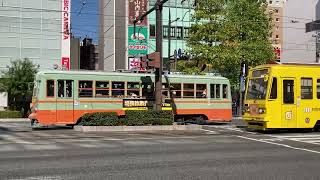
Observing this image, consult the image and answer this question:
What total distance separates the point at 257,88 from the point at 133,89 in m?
7.55

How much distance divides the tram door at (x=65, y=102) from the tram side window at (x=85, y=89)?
0.49 metres

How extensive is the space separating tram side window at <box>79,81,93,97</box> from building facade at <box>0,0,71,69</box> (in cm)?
3609

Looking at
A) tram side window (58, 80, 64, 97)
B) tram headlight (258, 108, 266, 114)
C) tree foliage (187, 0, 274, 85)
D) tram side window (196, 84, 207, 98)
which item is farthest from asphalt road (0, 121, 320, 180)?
tree foliage (187, 0, 274, 85)

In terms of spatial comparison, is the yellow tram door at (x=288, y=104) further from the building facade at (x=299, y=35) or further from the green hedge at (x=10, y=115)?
the building facade at (x=299, y=35)

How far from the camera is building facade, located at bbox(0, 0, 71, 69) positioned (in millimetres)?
61250

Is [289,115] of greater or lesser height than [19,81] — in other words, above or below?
below

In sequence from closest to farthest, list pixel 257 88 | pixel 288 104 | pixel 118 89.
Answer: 1. pixel 288 104
2. pixel 257 88
3. pixel 118 89

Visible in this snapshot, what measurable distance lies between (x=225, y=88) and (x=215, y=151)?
52.7 ft

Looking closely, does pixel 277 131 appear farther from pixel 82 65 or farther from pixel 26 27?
pixel 82 65

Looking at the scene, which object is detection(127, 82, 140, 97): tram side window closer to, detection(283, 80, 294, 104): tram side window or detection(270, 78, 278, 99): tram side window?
detection(270, 78, 278, 99): tram side window

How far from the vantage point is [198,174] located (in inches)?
431

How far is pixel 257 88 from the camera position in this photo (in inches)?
902

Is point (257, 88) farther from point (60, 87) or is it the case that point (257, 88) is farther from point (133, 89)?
point (60, 87)

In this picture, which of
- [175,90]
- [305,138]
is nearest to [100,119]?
[175,90]
